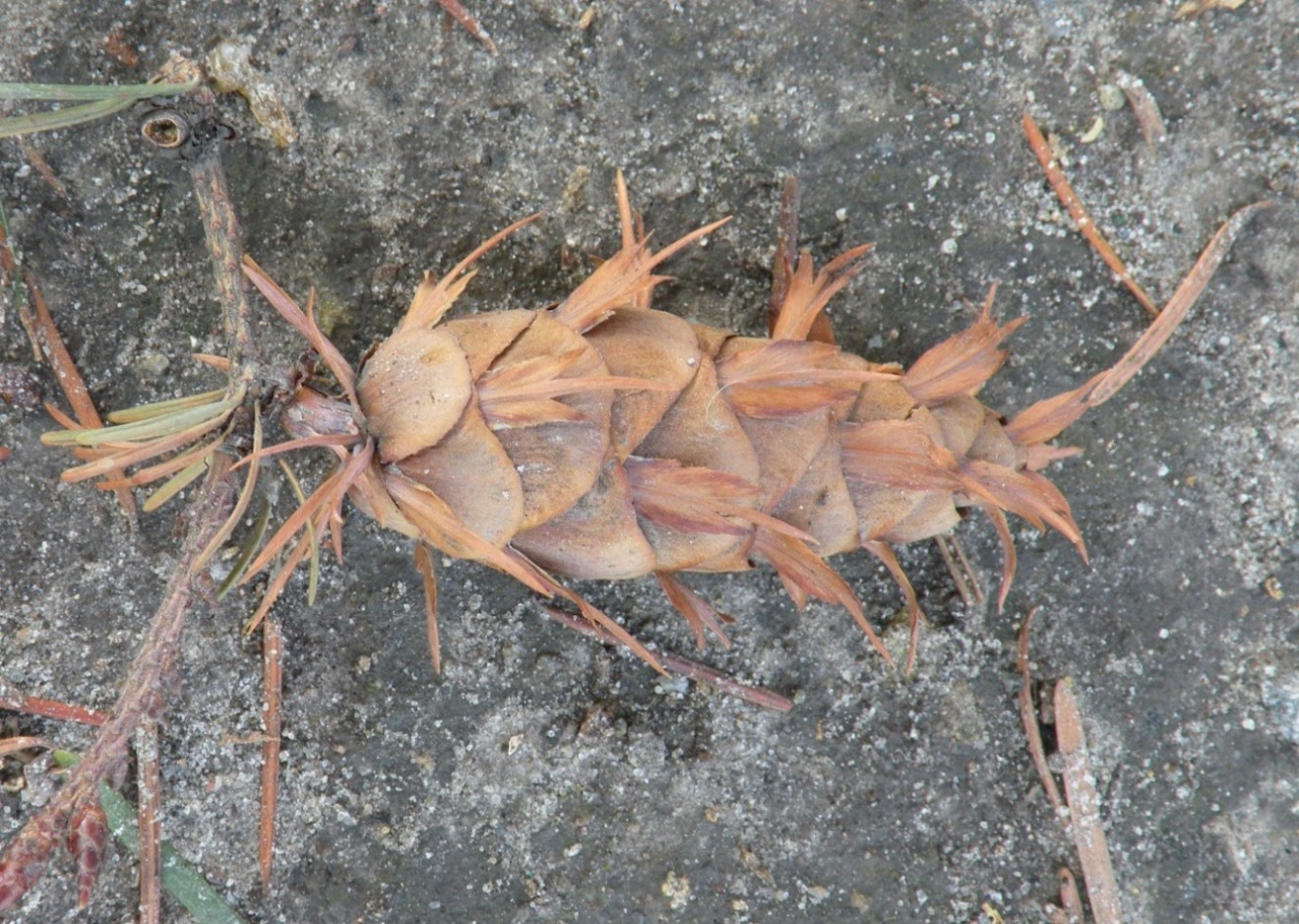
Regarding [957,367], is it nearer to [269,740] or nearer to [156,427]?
[156,427]

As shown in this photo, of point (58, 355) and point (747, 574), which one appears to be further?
point (747, 574)

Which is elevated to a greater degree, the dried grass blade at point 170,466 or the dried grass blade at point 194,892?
the dried grass blade at point 170,466

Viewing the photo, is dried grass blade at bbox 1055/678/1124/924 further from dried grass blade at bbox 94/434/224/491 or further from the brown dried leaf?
dried grass blade at bbox 94/434/224/491

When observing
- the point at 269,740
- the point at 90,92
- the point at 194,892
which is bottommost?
the point at 194,892

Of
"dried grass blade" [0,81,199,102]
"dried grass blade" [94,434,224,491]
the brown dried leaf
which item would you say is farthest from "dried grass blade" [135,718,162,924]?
the brown dried leaf

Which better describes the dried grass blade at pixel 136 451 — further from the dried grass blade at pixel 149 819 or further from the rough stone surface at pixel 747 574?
the dried grass blade at pixel 149 819

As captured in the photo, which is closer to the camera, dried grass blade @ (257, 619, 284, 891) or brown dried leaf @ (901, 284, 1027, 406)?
brown dried leaf @ (901, 284, 1027, 406)

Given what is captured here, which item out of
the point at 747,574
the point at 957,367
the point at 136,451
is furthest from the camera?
the point at 747,574

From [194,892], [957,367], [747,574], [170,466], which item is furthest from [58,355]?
[957,367]

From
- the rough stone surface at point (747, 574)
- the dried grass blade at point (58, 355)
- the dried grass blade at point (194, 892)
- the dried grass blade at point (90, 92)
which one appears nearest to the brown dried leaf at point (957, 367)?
the rough stone surface at point (747, 574)
